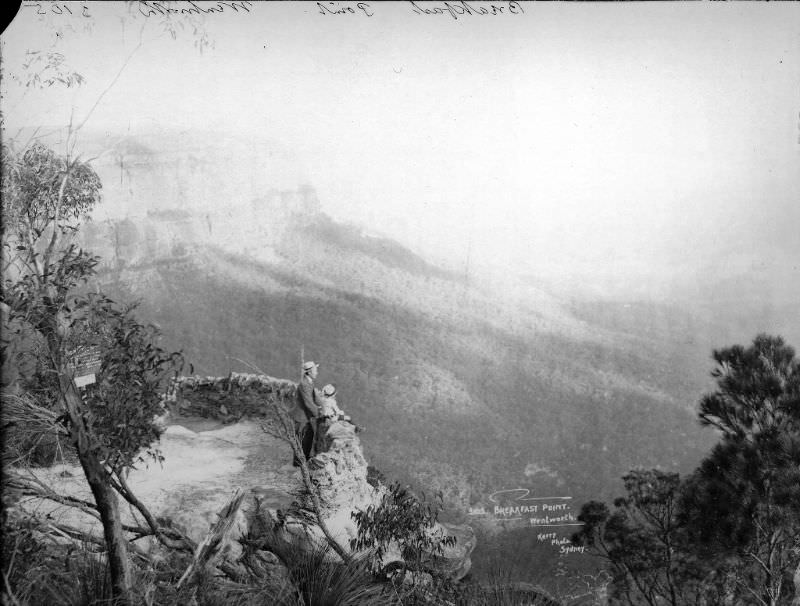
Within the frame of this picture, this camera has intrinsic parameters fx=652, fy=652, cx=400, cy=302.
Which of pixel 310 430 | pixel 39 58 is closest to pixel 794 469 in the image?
pixel 310 430

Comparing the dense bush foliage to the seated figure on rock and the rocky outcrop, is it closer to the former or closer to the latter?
the rocky outcrop

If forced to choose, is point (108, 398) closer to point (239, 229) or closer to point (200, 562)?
point (200, 562)

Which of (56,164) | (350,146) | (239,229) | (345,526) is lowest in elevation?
(345,526)

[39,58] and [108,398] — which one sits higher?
[39,58]

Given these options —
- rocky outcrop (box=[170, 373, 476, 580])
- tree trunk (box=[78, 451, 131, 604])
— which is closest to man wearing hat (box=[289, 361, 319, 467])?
rocky outcrop (box=[170, 373, 476, 580])

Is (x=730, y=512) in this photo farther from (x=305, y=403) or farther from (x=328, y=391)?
(x=305, y=403)

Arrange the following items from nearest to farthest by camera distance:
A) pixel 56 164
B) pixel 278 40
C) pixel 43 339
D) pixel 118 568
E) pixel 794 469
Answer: pixel 118 568 < pixel 43 339 < pixel 794 469 < pixel 56 164 < pixel 278 40

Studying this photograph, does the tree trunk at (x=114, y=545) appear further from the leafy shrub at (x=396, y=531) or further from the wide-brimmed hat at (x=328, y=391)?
the wide-brimmed hat at (x=328, y=391)
